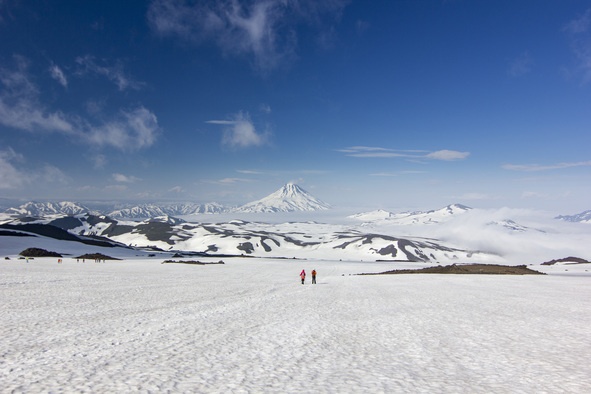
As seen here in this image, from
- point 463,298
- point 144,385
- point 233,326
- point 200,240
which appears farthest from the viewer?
point 200,240

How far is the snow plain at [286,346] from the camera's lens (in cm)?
780

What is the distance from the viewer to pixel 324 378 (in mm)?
8148

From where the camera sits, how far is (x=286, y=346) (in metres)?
11.1

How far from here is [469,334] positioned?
1328 cm

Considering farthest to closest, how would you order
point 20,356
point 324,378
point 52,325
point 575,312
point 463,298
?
point 463,298, point 575,312, point 52,325, point 20,356, point 324,378

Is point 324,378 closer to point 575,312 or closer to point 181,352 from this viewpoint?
point 181,352

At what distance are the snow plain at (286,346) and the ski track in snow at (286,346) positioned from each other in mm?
49

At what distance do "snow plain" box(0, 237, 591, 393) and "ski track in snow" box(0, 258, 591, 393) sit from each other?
49 millimetres

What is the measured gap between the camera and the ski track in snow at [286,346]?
7.81 m

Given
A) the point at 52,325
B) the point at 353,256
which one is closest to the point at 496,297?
the point at 52,325

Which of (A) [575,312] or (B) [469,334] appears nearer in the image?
(B) [469,334]

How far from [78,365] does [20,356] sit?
2009mm

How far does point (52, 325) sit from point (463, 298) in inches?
962

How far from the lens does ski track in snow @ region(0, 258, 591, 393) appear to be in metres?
7.81
